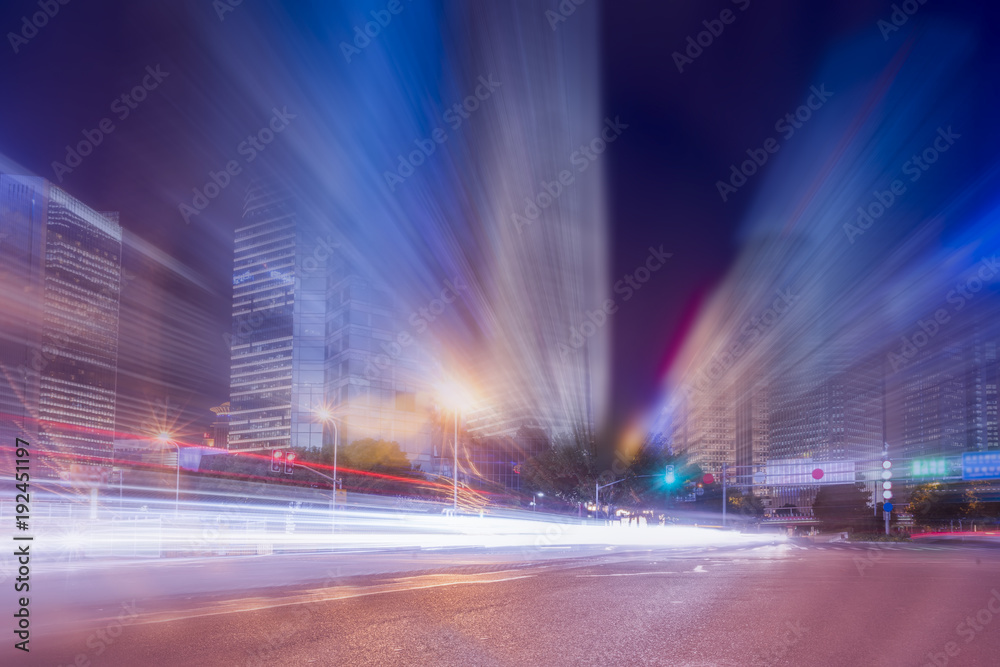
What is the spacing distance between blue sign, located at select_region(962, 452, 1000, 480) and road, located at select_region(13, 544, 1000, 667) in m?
36.4

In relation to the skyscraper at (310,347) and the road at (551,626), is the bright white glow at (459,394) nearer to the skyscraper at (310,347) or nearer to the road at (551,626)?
the skyscraper at (310,347)

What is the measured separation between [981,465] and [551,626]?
46601mm

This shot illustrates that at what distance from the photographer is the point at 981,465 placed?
46906 millimetres

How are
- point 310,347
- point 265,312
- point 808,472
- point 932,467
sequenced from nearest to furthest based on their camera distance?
point 932,467
point 808,472
point 310,347
point 265,312

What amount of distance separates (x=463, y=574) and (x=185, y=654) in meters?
10.1

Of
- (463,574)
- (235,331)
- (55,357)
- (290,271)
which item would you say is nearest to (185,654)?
(463,574)

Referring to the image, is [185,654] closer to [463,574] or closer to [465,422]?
[463,574]

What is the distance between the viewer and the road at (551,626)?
24.7 feet

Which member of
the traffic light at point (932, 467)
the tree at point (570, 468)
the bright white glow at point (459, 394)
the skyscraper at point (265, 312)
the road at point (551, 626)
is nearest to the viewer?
the road at point (551, 626)

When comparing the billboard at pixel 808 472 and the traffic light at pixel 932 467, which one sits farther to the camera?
the billboard at pixel 808 472

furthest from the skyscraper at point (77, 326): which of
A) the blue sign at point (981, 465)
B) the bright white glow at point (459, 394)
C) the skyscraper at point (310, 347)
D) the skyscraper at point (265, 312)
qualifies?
the blue sign at point (981, 465)

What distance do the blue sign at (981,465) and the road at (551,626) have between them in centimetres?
3640

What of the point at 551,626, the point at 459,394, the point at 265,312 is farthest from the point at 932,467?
the point at 265,312

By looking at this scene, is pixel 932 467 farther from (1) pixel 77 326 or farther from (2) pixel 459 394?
(1) pixel 77 326
